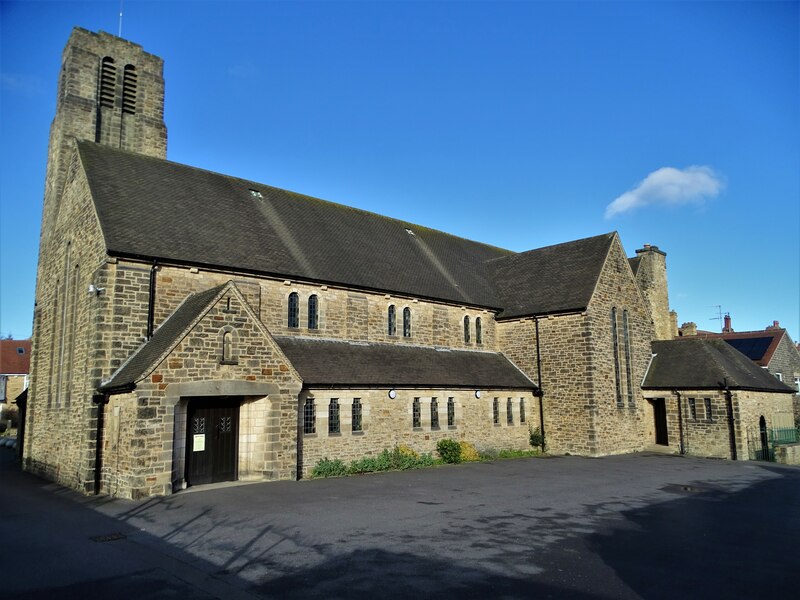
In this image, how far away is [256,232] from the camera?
24719 mm

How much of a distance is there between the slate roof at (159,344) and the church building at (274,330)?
0.11 meters

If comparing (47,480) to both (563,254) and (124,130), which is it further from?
(563,254)

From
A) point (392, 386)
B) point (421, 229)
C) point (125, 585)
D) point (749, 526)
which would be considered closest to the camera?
point (125, 585)

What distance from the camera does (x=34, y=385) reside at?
2480cm

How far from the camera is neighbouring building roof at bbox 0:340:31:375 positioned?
54.9 m

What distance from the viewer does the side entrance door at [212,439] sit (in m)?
18.0

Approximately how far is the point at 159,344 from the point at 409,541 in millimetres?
10076

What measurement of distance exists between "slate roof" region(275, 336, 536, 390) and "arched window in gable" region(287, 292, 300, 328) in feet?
2.26

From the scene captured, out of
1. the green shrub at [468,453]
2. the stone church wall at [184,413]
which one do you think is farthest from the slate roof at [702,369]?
the stone church wall at [184,413]

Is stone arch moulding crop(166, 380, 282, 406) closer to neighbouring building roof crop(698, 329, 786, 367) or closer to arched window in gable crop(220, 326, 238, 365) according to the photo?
arched window in gable crop(220, 326, 238, 365)

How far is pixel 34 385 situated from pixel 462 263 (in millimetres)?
22472

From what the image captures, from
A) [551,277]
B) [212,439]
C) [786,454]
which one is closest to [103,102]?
[212,439]

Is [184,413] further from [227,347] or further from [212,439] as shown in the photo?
[227,347]

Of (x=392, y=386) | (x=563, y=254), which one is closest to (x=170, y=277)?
(x=392, y=386)
